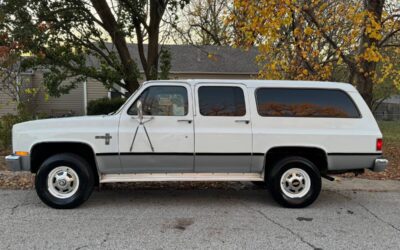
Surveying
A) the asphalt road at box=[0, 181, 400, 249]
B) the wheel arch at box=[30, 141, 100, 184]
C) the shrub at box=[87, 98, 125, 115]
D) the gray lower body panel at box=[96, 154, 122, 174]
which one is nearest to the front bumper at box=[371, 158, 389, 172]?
the asphalt road at box=[0, 181, 400, 249]

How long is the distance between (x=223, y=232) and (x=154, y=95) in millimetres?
2323

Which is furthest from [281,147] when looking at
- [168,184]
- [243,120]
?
[168,184]

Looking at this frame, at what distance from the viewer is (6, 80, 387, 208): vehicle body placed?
20.1 ft

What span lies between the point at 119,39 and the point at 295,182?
8.22 m

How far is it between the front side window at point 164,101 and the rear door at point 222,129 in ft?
0.76

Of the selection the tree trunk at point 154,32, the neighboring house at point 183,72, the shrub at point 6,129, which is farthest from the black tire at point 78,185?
the neighboring house at point 183,72

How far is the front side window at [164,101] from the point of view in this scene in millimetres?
6246

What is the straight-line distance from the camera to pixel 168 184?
7.97m

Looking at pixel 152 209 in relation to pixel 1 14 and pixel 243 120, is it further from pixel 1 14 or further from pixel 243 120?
pixel 1 14

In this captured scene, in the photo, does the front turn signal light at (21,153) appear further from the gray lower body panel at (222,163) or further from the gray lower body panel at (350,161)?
the gray lower body panel at (350,161)

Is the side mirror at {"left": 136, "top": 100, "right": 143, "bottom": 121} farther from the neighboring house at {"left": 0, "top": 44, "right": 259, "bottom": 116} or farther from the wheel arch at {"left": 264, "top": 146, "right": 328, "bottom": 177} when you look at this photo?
the neighboring house at {"left": 0, "top": 44, "right": 259, "bottom": 116}

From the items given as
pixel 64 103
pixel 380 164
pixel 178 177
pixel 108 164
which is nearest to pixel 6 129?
pixel 108 164

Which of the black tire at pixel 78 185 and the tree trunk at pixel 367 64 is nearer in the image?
the black tire at pixel 78 185

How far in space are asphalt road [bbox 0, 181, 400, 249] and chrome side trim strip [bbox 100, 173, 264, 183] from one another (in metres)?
0.45
